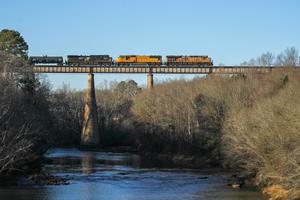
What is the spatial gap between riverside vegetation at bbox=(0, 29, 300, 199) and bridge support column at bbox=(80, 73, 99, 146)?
5909 millimetres

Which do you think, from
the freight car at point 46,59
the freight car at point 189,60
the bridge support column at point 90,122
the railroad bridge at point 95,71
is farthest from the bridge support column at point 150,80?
the freight car at point 46,59

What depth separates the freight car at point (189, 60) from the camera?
91312mm

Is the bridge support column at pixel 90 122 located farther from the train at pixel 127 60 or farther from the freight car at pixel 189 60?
the freight car at pixel 189 60

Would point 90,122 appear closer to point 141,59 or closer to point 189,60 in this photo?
point 141,59

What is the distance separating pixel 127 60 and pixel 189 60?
1030cm

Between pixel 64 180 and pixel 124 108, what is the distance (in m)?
73.5

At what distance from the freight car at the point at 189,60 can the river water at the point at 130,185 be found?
35279mm

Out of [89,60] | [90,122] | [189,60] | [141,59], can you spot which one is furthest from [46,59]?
[189,60]

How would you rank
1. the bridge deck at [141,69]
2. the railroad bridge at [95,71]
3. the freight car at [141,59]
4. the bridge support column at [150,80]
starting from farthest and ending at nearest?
the freight car at [141,59]
the bridge support column at [150,80]
the railroad bridge at [95,71]
the bridge deck at [141,69]

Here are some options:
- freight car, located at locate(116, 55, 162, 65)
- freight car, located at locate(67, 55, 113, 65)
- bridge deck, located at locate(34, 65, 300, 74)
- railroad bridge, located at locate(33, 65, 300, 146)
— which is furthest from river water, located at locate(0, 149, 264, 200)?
freight car, located at locate(116, 55, 162, 65)

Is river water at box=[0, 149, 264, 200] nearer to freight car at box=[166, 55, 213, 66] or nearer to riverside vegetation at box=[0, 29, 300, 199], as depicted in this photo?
riverside vegetation at box=[0, 29, 300, 199]

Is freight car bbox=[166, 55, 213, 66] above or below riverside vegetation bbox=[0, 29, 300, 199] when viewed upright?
above

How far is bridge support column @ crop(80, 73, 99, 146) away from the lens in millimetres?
91000

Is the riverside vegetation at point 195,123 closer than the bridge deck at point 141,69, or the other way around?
the riverside vegetation at point 195,123
